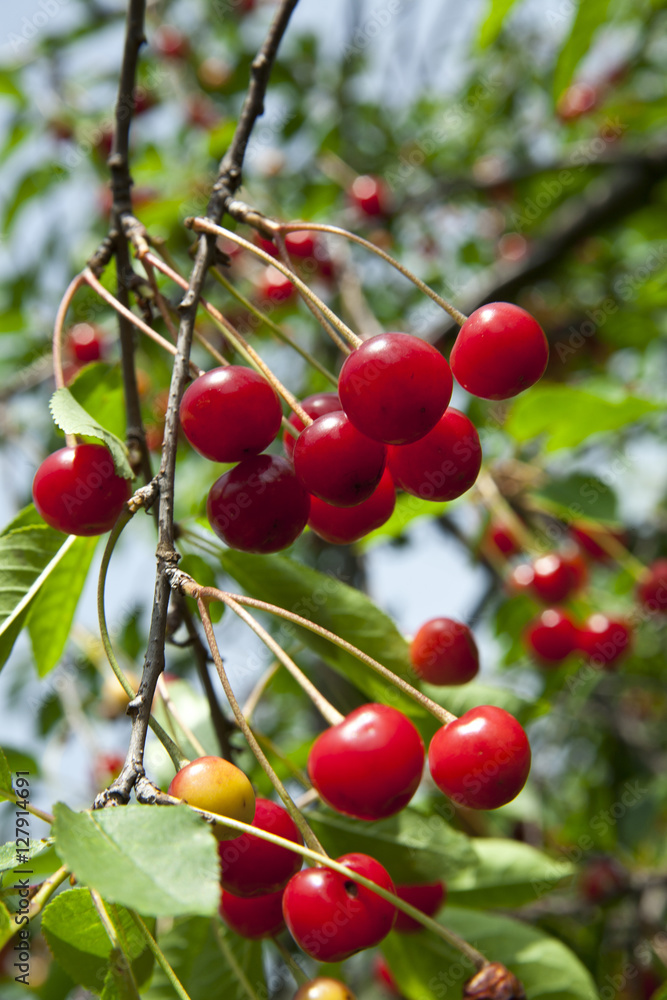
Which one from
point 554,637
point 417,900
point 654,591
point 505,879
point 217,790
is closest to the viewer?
point 217,790

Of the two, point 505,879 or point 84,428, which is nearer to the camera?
point 84,428

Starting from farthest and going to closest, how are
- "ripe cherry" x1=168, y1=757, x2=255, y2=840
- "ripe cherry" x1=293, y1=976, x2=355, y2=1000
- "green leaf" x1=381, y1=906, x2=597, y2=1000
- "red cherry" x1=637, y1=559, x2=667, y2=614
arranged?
"red cherry" x1=637, y1=559, x2=667, y2=614 → "green leaf" x1=381, y1=906, x2=597, y2=1000 → "ripe cherry" x1=293, y1=976, x2=355, y2=1000 → "ripe cherry" x1=168, y1=757, x2=255, y2=840

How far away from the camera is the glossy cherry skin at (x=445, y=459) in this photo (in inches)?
43.2

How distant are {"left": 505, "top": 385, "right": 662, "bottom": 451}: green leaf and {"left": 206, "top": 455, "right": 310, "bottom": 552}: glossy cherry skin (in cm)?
153

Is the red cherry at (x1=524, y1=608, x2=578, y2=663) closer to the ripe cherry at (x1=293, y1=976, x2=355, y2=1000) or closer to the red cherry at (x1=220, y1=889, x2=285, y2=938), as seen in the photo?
the red cherry at (x1=220, y1=889, x2=285, y2=938)

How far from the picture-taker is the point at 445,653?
1.37m

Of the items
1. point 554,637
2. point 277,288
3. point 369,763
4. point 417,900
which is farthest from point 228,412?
point 277,288

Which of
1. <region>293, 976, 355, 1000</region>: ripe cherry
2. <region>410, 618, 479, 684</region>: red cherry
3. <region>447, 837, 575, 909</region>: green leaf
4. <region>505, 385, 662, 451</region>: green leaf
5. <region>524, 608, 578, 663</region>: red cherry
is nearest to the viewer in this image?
<region>293, 976, 355, 1000</region>: ripe cherry

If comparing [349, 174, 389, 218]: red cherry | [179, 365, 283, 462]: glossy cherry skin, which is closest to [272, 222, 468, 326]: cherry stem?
[179, 365, 283, 462]: glossy cherry skin

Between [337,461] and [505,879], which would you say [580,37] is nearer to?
[337,461]

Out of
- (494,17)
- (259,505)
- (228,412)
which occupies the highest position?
(494,17)

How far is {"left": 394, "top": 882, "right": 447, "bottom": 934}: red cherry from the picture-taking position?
1468mm

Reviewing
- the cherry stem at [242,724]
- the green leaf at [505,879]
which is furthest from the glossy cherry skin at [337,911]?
the green leaf at [505,879]

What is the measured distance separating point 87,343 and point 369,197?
1993 millimetres
